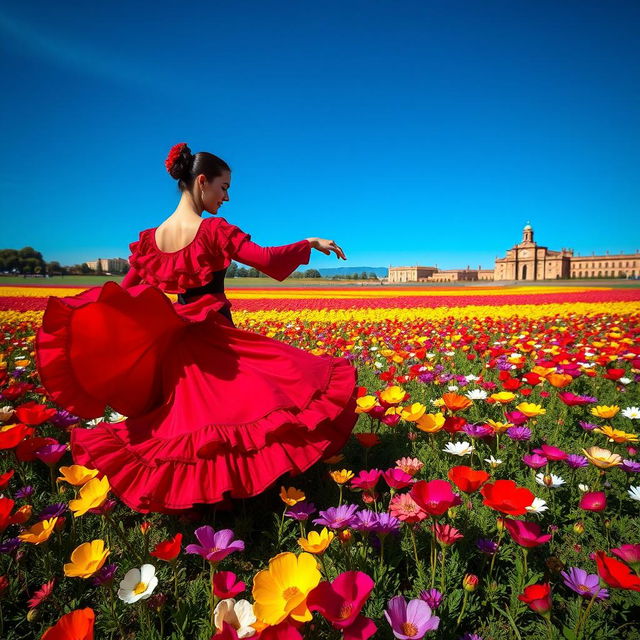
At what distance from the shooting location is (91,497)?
1322mm

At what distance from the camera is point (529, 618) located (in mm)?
1229

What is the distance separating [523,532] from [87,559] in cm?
128

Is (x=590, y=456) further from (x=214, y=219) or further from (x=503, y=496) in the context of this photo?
(x=214, y=219)

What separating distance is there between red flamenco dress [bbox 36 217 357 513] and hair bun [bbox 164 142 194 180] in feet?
1.63

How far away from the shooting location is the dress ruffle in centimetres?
158

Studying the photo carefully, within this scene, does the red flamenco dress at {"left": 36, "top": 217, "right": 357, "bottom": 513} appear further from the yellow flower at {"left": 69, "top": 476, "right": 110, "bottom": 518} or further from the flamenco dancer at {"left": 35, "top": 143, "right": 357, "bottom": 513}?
the yellow flower at {"left": 69, "top": 476, "right": 110, "bottom": 518}

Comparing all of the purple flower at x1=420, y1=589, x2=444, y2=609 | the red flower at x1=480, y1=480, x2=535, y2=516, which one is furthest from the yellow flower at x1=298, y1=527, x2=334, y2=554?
the red flower at x1=480, y1=480, x2=535, y2=516

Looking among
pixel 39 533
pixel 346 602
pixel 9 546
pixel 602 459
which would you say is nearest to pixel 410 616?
pixel 346 602

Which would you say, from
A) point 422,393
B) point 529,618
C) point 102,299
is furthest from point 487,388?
point 102,299

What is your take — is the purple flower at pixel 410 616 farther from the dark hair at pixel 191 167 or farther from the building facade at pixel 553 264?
the building facade at pixel 553 264

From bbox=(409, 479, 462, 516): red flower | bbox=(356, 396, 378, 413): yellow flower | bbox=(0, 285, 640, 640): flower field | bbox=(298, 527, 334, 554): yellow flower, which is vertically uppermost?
bbox=(409, 479, 462, 516): red flower

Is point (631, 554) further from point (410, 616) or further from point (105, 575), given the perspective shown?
point (105, 575)

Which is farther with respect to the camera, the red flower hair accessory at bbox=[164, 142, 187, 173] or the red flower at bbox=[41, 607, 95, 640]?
the red flower hair accessory at bbox=[164, 142, 187, 173]

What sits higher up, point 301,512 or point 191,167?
point 191,167
